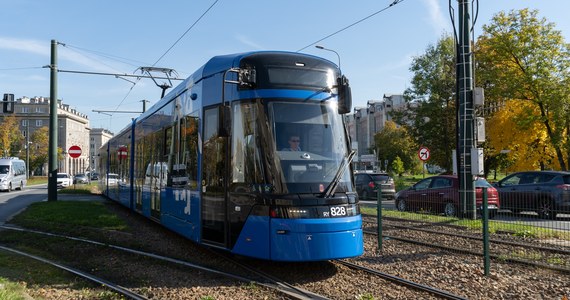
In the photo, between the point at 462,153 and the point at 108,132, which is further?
the point at 108,132

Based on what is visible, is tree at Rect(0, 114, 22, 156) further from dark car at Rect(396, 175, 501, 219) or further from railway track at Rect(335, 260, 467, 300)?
railway track at Rect(335, 260, 467, 300)

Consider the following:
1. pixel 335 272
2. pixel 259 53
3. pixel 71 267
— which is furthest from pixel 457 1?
pixel 71 267

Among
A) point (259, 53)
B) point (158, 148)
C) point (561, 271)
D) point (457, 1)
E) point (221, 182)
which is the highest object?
point (457, 1)

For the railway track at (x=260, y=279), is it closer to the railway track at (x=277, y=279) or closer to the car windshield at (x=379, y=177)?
the railway track at (x=277, y=279)

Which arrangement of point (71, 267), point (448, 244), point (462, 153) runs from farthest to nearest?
point (462, 153)
point (448, 244)
point (71, 267)

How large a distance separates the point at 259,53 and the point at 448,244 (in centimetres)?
575

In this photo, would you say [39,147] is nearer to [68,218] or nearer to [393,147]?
[393,147]

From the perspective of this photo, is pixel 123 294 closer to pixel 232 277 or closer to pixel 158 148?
pixel 232 277

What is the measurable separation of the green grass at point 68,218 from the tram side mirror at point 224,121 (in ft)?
23.2

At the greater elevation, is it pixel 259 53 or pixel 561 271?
pixel 259 53

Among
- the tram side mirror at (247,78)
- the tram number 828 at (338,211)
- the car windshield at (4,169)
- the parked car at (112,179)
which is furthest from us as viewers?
the car windshield at (4,169)

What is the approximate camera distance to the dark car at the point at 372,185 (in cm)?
Answer: 2670

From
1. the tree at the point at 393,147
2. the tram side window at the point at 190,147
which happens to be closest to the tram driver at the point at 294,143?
the tram side window at the point at 190,147

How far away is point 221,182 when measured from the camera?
763 centimetres
